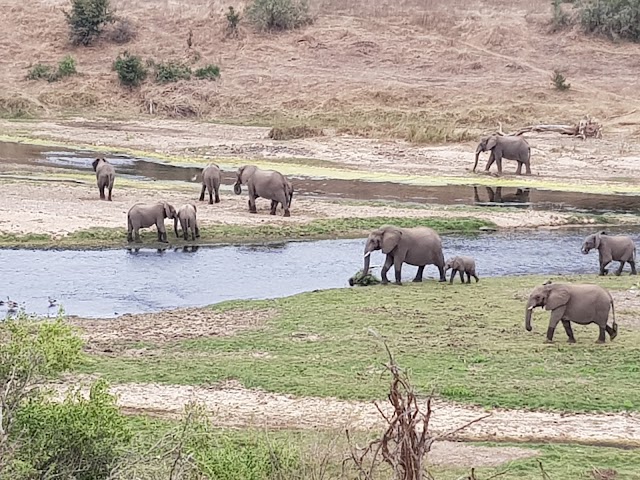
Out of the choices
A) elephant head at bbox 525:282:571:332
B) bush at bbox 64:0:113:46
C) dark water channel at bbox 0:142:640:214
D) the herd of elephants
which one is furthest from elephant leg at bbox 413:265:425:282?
bush at bbox 64:0:113:46

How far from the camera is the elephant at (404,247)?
23281 mm

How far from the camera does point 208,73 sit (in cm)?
6116

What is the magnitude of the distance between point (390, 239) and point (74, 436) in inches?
566

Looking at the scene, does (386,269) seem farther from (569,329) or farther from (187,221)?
(569,329)

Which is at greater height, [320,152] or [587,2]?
[587,2]

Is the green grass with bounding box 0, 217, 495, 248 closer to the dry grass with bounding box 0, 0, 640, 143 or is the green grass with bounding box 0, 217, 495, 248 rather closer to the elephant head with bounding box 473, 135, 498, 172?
the elephant head with bounding box 473, 135, 498, 172

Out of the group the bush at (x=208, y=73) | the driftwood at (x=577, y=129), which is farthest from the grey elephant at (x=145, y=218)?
the bush at (x=208, y=73)

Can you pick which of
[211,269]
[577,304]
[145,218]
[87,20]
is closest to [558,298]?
[577,304]

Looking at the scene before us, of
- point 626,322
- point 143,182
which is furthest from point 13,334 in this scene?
point 143,182

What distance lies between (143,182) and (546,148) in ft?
56.4

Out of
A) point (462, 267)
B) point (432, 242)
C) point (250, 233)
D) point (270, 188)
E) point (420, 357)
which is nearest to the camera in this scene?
point (420, 357)

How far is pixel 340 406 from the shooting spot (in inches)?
558

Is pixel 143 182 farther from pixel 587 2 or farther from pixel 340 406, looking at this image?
pixel 587 2

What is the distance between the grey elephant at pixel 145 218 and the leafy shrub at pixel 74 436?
1742cm
